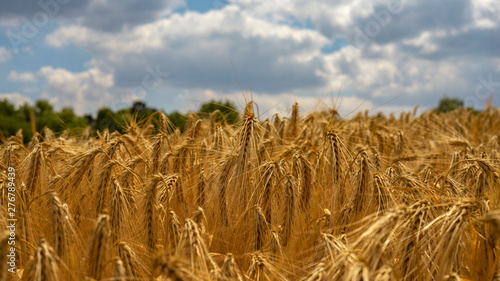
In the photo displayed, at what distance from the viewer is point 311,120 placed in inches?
268

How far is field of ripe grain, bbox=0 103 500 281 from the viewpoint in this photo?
7.55ft

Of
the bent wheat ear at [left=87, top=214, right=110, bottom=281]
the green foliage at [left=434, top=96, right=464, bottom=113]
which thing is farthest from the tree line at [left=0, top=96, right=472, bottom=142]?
the bent wheat ear at [left=87, top=214, right=110, bottom=281]

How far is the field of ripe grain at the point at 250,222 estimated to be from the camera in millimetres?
2303

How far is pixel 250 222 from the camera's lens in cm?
362

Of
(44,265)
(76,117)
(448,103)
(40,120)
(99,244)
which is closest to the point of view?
(44,265)

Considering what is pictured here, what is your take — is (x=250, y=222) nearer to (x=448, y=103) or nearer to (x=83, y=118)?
(x=83, y=118)

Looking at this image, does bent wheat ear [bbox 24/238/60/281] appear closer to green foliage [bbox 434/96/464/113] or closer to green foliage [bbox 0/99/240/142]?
green foliage [bbox 0/99/240/142]

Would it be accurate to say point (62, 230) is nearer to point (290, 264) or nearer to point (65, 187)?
point (65, 187)

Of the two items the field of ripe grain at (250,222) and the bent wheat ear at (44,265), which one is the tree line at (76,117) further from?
the bent wheat ear at (44,265)

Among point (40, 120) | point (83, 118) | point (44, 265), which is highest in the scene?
point (83, 118)

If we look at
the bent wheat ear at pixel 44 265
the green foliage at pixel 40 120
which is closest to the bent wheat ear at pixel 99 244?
the bent wheat ear at pixel 44 265

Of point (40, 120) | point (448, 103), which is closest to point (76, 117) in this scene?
point (40, 120)

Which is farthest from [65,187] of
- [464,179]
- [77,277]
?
[464,179]

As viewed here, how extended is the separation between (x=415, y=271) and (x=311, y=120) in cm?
431
